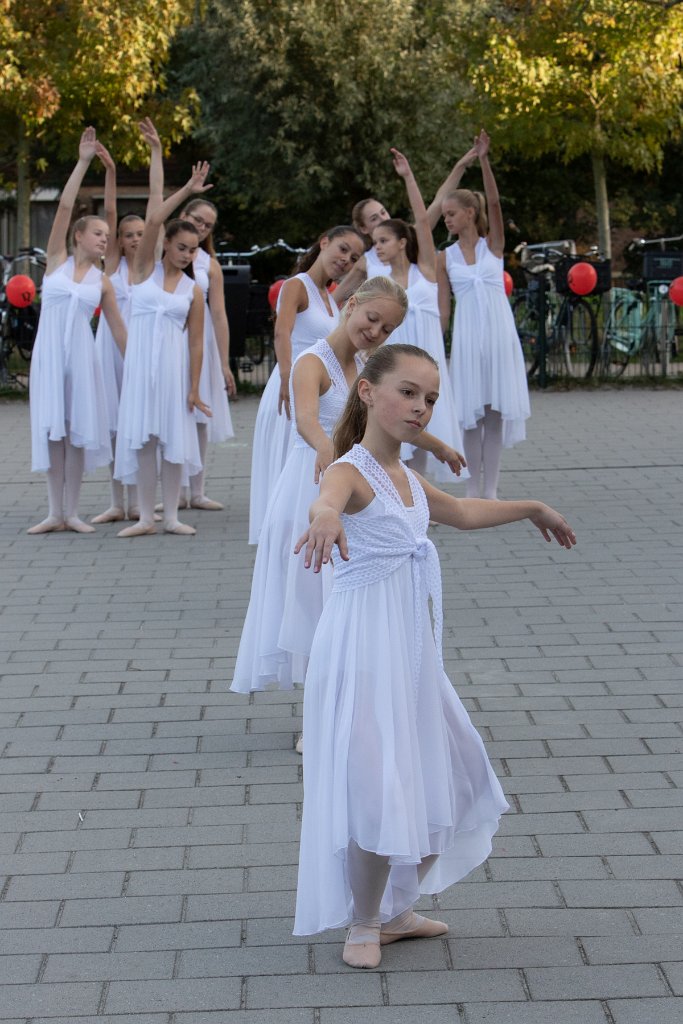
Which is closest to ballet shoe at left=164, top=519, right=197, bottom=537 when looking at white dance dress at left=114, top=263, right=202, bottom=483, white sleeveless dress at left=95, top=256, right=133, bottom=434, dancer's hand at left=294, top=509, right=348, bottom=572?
white dance dress at left=114, top=263, right=202, bottom=483

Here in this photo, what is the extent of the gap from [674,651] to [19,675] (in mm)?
2679

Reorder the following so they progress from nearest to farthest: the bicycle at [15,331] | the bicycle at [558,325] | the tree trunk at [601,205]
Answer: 1. the bicycle at [558,325]
2. the bicycle at [15,331]
3. the tree trunk at [601,205]

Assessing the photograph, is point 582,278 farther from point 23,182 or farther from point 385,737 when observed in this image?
point 385,737

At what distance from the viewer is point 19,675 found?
650 cm

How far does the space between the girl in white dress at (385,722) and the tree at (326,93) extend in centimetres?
2218

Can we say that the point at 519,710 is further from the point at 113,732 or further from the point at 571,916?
the point at 571,916

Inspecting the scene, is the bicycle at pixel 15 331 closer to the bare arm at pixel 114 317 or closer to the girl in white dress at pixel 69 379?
the bare arm at pixel 114 317

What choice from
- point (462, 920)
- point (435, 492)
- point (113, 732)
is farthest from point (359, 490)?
point (113, 732)

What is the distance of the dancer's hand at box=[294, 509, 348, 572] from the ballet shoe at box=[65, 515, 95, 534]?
6.52 meters

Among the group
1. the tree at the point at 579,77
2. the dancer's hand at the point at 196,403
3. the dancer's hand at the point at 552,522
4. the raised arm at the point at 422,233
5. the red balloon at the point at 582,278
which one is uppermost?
the tree at the point at 579,77

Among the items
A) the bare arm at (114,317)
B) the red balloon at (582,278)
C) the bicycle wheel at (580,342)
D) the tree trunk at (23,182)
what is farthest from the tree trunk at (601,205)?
the bare arm at (114,317)

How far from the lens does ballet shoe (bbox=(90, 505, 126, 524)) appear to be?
33.3 feet

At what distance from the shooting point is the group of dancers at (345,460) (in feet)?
12.2

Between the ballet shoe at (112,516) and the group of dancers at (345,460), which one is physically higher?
the group of dancers at (345,460)
